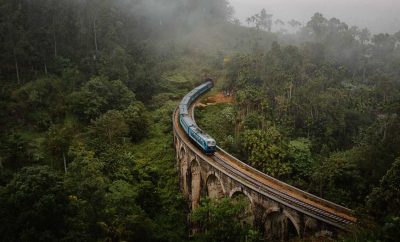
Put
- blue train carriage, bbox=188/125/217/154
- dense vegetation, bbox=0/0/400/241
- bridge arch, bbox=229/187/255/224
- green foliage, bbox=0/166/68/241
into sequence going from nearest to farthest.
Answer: green foliage, bbox=0/166/68/241, dense vegetation, bbox=0/0/400/241, bridge arch, bbox=229/187/255/224, blue train carriage, bbox=188/125/217/154

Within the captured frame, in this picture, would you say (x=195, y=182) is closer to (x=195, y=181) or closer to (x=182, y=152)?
(x=195, y=181)

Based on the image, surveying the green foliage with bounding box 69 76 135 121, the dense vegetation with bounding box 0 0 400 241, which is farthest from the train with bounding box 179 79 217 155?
the green foliage with bounding box 69 76 135 121

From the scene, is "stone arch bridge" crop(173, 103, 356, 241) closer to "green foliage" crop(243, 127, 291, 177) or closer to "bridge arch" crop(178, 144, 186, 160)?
"bridge arch" crop(178, 144, 186, 160)

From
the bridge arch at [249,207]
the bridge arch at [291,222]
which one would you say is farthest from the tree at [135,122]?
the bridge arch at [291,222]

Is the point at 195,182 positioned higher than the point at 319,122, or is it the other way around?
the point at 319,122

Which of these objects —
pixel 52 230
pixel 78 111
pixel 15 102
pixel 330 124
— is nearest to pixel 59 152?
pixel 78 111

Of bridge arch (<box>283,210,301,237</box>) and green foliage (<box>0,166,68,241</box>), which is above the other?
green foliage (<box>0,166,68,241</box>)

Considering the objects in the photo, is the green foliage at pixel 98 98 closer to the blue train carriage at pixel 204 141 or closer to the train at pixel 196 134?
the train at pixel 196 134

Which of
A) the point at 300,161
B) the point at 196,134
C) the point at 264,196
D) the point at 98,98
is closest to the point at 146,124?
the point at 98,98
